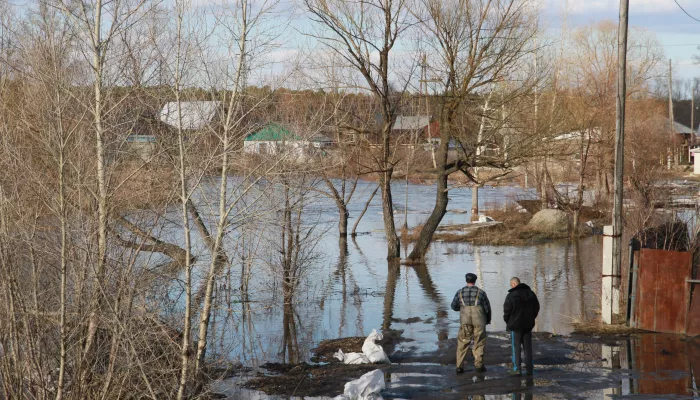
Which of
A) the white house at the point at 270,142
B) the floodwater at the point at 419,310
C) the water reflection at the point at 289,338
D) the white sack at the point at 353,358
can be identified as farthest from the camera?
the white house at the point at 270,142

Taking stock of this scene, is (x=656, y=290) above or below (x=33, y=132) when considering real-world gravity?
below

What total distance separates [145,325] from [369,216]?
3433 cm

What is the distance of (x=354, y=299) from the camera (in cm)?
2066

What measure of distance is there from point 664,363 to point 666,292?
2.14 m

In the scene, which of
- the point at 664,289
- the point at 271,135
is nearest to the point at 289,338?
the point at 271,135

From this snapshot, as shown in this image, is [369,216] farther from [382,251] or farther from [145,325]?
[145,325]

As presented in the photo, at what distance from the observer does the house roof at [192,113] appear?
38.3 feet

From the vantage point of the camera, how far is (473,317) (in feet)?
40.1

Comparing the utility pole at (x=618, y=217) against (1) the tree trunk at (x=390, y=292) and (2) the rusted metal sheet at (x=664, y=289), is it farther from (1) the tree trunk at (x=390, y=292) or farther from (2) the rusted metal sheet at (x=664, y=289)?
(1) the tree trunk at (x=390, y=292)

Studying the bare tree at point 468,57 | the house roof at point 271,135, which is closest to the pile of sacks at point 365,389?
the house roof at point 271,135

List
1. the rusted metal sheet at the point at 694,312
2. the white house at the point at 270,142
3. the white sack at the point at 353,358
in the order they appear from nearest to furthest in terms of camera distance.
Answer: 1. the white sack at the point at 353,358
2. the rusted metal sheet at the point at 694,312
3. the white house at the point at 270,142

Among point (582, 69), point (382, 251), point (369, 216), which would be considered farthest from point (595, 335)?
point (582, 69)

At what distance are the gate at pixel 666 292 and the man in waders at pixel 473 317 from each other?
378 centimetres

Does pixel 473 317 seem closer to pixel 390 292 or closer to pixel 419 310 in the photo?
pixel 419 310
